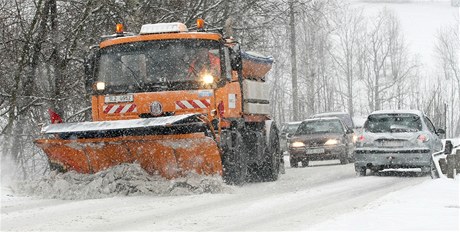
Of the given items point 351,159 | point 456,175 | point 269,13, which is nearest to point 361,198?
point 456,175

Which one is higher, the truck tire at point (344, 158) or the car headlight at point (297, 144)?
the car headlight at point (297, 144)

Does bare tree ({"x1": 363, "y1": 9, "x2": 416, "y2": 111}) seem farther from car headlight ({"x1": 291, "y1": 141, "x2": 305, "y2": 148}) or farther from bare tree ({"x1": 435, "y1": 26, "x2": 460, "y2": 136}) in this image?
car headlight ({"x1": 291, "y1": 141, "x2": 305, "y2": 148})

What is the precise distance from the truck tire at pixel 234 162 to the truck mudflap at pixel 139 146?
0.69m

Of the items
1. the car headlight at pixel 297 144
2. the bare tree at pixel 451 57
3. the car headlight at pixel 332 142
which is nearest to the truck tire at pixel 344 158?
the car headlight at pixel 332 142

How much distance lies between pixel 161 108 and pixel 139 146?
2.73ft

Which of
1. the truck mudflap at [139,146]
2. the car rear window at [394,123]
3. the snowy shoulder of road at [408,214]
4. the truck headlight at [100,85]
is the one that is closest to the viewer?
the snowy shoulder of road at [408,214]

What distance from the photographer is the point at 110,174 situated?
1152 cm

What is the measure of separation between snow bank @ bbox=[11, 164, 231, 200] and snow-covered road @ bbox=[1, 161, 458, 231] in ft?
0.70

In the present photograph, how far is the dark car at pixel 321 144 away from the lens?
2259 cm

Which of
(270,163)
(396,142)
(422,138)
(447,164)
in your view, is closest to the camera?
(447,164)

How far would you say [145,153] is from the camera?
11.6 m

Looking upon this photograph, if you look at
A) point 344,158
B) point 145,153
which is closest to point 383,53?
point 344,158

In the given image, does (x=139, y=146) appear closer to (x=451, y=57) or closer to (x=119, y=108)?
(x=119, y=108)

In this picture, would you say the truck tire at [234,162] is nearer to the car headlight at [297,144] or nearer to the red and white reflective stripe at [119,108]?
the red and white reflective stripe at [119,108]
